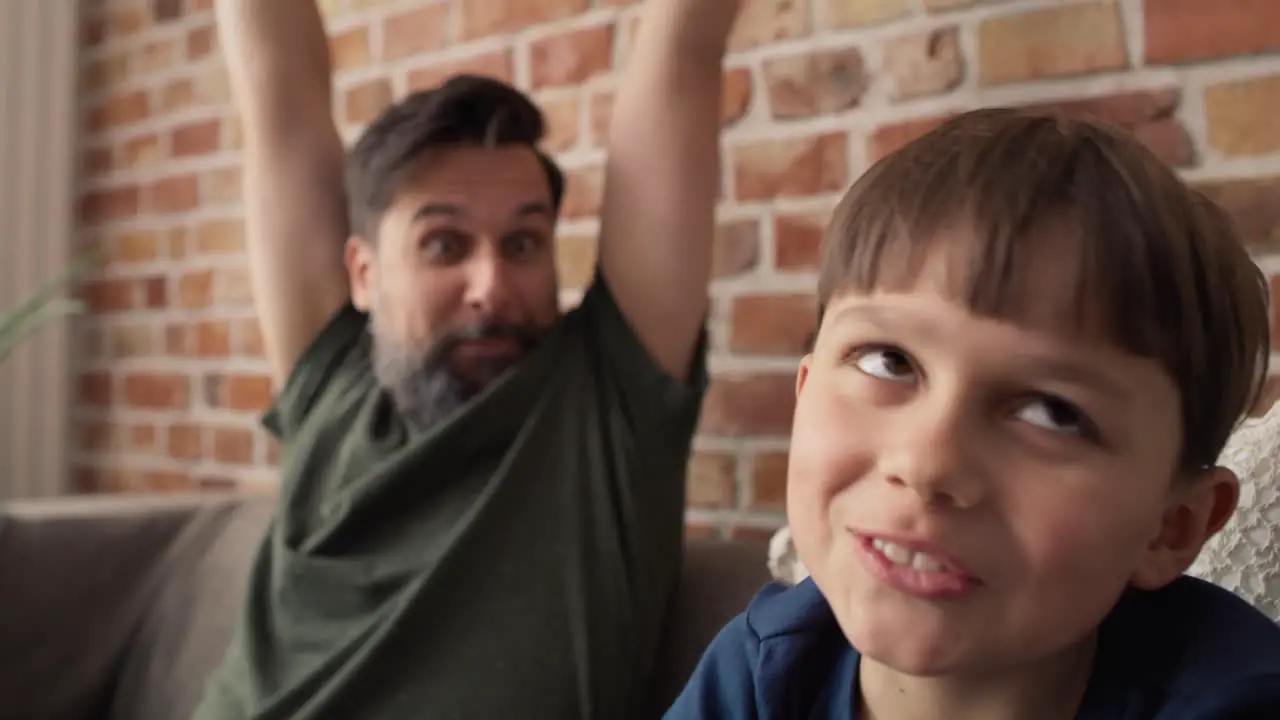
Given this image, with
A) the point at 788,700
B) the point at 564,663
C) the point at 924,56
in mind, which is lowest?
the point at 564,663

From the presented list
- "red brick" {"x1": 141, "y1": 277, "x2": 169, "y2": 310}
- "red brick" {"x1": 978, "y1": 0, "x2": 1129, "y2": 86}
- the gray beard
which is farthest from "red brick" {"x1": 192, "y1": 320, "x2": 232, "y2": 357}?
"red brick" {"x1": 978, "y1": 0, "x2": 1129, "y2": 86}

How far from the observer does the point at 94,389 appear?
2258mm

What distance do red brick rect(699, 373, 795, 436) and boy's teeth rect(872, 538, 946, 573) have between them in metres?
0.72

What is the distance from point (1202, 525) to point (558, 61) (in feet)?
3.67

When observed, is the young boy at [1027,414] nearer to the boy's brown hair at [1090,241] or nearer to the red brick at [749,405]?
the boy's brown hair at [1090,241]

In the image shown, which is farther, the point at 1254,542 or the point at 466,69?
the point at 466,69

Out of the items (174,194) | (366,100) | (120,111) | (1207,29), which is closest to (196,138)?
(174,194)

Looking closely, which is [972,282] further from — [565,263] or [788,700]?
[565,263]

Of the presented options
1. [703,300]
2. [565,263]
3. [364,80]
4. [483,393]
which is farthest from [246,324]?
[703,300]

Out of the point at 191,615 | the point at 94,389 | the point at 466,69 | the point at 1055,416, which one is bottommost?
the point at 191,615

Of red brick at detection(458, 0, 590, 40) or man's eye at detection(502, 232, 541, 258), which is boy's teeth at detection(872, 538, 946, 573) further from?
red brick at detection(458, 0, 590, 40)

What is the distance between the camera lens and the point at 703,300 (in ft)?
3.82

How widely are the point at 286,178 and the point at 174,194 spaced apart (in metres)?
0.83

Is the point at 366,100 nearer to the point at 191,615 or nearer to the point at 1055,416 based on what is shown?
the point at 191,615
